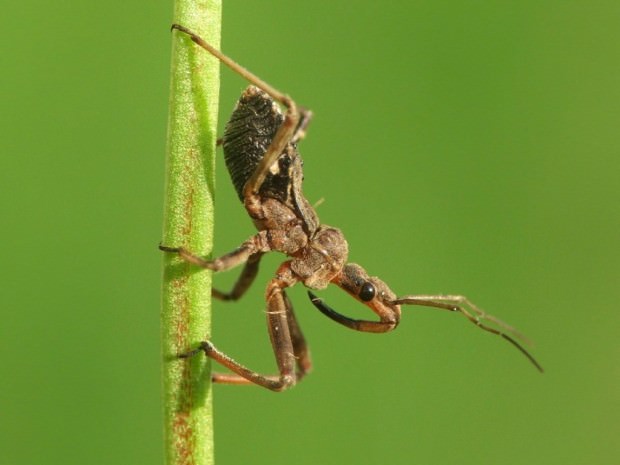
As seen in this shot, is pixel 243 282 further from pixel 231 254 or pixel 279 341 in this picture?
pixel 231 254

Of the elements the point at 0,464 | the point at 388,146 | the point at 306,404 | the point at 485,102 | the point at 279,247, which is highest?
the point at 485,102

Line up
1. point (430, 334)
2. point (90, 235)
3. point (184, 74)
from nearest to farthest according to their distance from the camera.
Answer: point (184, 74), point (90, 235), point (430, 334)

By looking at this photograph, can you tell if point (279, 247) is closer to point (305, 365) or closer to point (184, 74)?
point (305, 365)

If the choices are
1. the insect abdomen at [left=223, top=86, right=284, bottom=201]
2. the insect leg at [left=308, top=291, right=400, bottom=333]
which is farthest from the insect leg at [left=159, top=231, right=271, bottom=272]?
the insect leg at [left=308, top=291, right=400, bottom=333]

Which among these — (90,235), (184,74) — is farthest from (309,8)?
(184,74)

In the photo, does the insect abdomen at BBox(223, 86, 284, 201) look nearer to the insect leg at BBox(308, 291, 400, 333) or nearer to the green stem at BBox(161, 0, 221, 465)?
the insect leg at BBox(308, 291, 400, 333)

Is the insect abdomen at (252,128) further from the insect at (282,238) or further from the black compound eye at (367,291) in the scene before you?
the black compound eye at (367,291)
